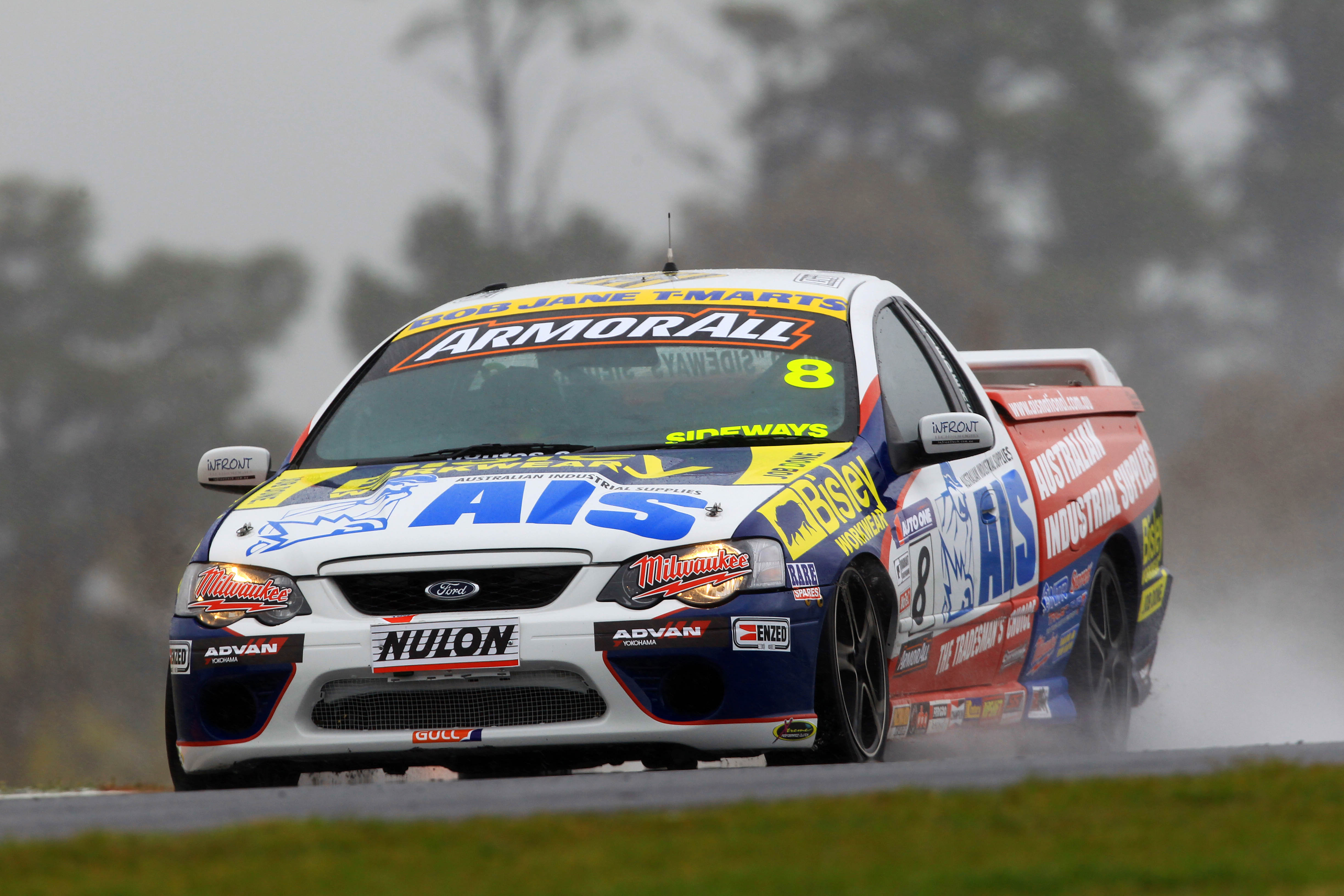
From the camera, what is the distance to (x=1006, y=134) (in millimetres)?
33938

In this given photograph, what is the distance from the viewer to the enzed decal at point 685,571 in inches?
221

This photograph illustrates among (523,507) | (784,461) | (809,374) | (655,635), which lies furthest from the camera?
(809,374)

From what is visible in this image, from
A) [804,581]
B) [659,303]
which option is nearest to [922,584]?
[804,581]

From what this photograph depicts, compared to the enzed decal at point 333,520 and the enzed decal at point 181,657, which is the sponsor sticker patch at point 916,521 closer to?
the enzed decal at point 333,520

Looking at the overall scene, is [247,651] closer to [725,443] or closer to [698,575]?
[698,575]

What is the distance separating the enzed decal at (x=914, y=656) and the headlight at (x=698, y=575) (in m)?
0.78

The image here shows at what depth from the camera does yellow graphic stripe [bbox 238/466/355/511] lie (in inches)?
246

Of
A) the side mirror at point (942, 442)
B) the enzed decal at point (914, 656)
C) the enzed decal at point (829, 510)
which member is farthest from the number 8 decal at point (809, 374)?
the enzed decal at point (914, 656)

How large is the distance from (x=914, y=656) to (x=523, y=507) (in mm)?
1326

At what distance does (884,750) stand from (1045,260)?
2722 cm

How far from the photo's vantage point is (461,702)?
568 centimetres

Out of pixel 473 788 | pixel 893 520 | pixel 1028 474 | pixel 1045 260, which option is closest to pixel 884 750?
pixel 893 520

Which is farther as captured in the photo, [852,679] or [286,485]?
[286,485]

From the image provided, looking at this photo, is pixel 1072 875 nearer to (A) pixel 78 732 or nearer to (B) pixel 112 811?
(B) pixel 112 811
